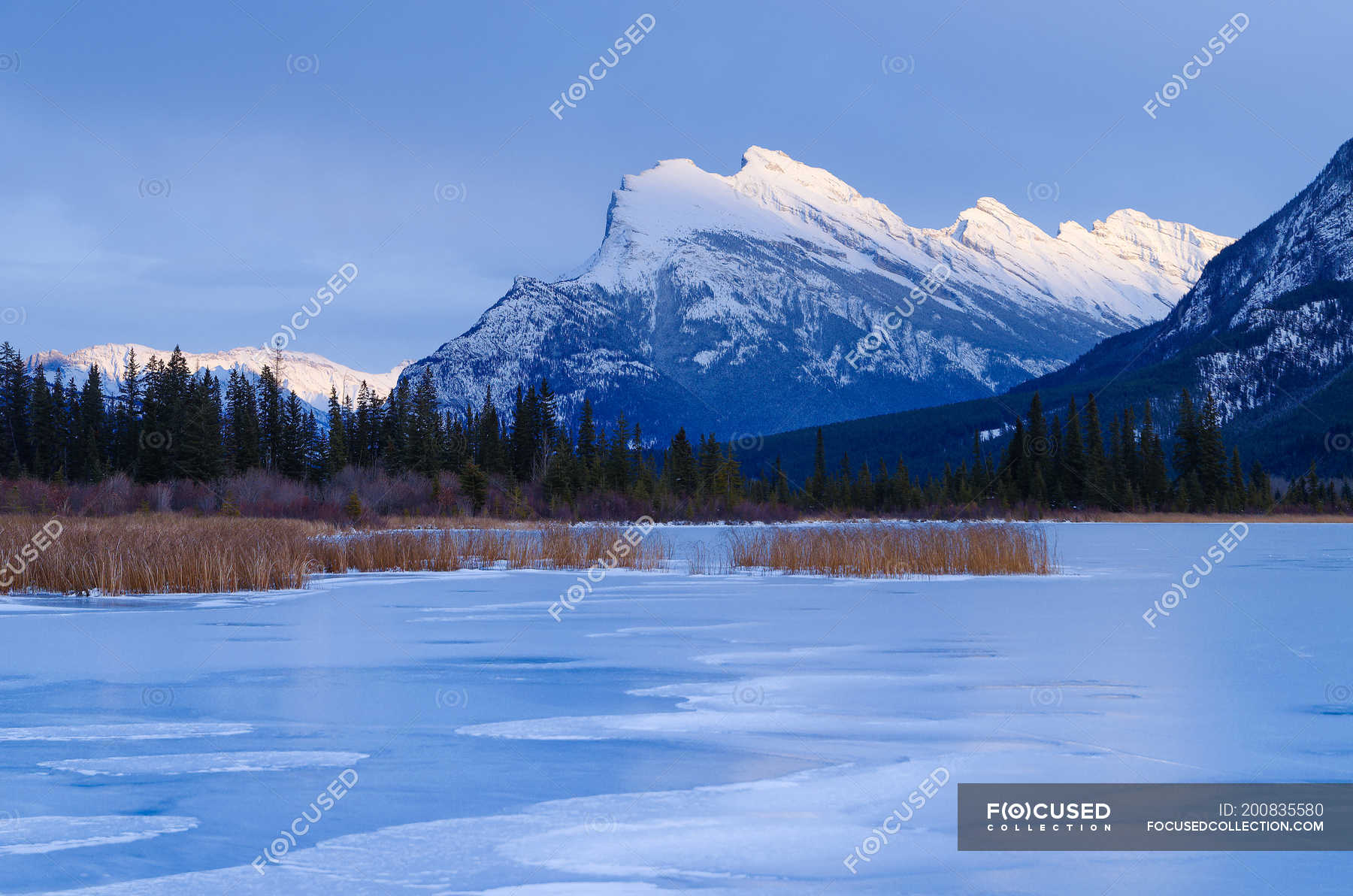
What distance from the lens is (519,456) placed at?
314 ft

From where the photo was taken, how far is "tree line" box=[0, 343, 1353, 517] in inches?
3115

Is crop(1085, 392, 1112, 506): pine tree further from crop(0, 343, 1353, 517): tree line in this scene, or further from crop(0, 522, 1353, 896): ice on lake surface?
crop(0, 522, 1353, 896): ice on lake surface

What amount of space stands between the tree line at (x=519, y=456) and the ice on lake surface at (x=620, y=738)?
184 feet

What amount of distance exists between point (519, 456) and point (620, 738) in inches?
3420

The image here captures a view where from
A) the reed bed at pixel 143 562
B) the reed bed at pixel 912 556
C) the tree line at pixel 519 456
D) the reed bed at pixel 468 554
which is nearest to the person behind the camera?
the reed bed at pixel 143 562

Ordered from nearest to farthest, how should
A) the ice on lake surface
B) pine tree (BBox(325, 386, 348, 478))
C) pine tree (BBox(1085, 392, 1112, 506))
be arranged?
the ice on lake surface
pine tree (BBox(325, 386, 348, 478))
pine tree (BBox(1085, 392, 1112, 506))

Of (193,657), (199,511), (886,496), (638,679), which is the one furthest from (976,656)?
(886,496)

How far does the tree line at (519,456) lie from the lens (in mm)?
79125

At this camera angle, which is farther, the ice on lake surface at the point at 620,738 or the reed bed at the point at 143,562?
the reed bed at the point at 143,562

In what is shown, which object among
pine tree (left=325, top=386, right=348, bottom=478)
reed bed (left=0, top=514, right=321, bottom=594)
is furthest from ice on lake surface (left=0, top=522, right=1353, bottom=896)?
pine tree (left=325, top=386, right=348, bottom=478)

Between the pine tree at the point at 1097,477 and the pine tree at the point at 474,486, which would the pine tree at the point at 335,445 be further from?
the pine tree at the point at 1097,477

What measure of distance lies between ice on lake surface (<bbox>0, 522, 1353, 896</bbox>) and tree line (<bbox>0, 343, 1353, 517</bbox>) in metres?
56.1

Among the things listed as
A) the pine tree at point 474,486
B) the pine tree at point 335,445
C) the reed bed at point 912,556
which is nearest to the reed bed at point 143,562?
the reed bed at point 912,556

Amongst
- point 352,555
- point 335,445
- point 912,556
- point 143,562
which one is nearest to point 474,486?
point 335,445
